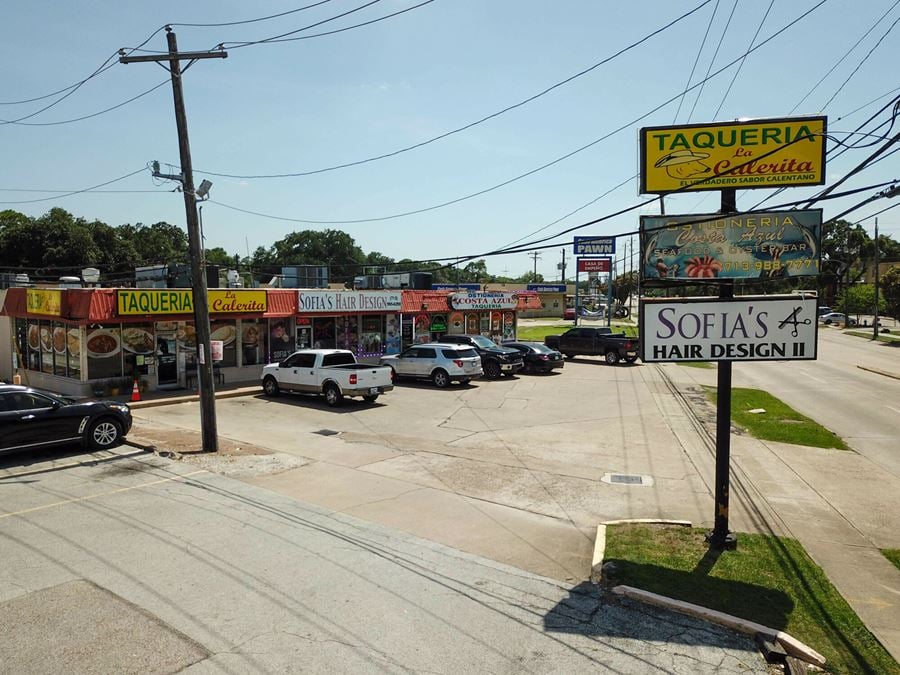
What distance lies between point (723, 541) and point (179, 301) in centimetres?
1906

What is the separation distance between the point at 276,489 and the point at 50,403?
599cm

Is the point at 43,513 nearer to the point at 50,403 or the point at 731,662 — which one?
the point at 50,403

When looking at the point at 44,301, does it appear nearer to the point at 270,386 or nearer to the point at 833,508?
the point at 270,386

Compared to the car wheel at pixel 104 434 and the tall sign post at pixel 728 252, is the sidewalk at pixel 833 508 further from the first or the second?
the car wheel at pixel 104 434

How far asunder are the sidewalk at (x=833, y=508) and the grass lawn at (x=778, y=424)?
2.39ft

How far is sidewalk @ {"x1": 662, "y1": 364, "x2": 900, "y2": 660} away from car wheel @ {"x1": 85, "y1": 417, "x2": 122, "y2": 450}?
1291cm

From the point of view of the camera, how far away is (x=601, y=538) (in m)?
8.88

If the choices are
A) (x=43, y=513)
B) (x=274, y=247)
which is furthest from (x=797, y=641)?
(x=274, y=247)

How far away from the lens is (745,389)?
2500 centimetres

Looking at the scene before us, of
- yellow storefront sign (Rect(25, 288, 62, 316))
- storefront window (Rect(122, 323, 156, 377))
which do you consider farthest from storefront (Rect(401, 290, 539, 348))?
yellow storefront sign (Rect(25, 288, 62, 316))

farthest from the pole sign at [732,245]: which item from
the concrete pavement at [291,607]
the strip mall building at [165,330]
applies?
the strip mall building at [165,330]

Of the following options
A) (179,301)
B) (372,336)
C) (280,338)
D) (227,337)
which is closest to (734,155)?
(179,301)

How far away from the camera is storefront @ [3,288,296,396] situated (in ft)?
67.9

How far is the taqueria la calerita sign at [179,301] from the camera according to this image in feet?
67.5
